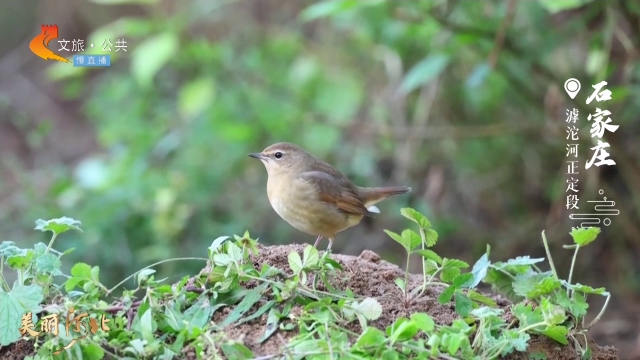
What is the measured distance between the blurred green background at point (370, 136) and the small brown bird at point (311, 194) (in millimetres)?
956

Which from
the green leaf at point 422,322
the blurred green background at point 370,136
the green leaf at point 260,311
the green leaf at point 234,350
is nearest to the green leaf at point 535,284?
the green leaf at point 422,322

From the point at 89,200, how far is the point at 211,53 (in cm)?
153

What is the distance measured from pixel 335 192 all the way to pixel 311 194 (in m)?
0.16

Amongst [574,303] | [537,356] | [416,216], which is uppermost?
[416,216]

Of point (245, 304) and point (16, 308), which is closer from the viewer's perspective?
point (16, 308)

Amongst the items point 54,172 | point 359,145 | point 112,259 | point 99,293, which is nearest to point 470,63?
point 359,145

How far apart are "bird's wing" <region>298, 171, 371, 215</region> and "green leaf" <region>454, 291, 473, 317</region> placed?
5.95 feet

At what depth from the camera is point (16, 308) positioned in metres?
1.93

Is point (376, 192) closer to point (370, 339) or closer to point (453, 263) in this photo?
point (453, 263)

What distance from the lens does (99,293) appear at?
2.10 meters

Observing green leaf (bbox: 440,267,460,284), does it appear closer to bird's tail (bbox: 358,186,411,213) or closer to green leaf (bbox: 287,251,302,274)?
green leaf (bbox: 287,251,302,274)

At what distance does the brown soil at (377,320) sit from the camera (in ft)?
6.43

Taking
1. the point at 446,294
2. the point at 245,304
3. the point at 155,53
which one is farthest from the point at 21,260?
the point at 155,53

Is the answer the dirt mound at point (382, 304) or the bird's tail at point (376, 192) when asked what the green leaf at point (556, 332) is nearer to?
the dirt mound at point (382, 304)
